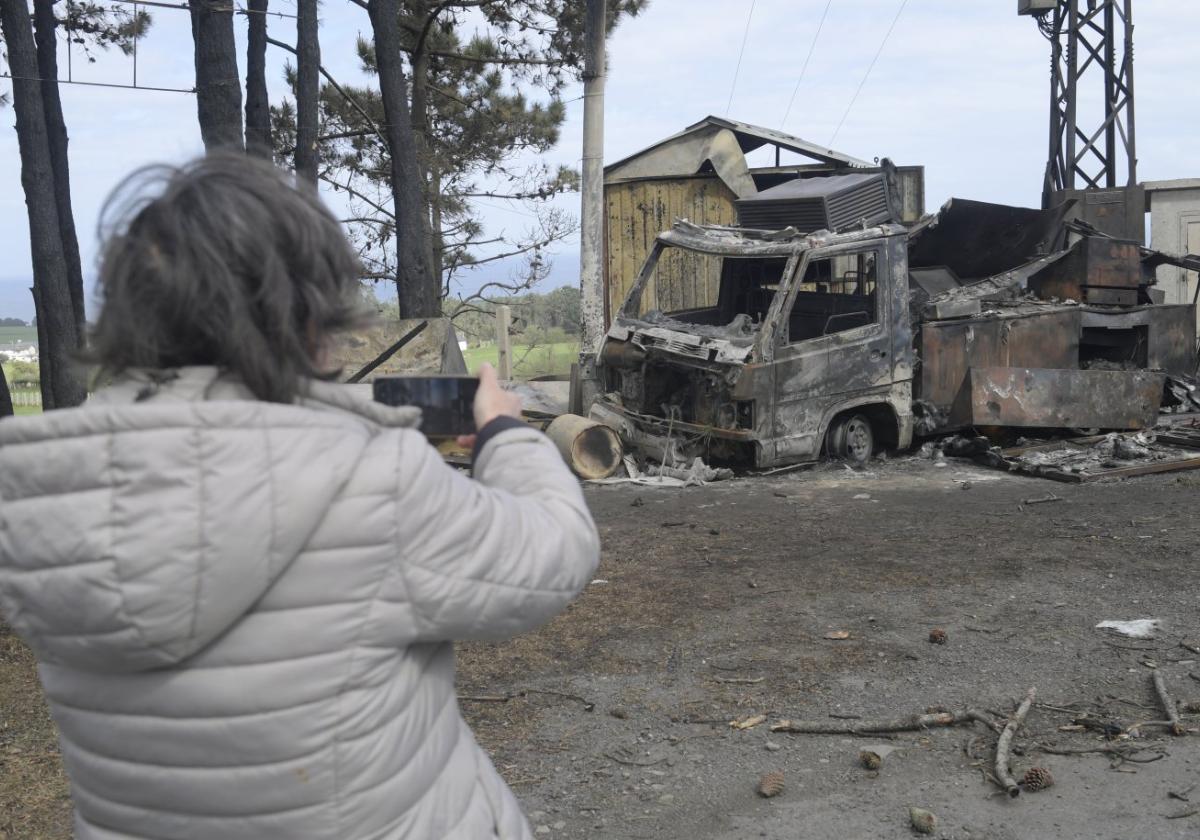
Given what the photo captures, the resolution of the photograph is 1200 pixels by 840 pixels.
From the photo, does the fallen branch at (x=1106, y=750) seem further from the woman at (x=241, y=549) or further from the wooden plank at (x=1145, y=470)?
the wooden plank at (x=1145, y=470)

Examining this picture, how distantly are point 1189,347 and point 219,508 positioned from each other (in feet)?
44.2

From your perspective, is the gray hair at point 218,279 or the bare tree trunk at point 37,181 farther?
the bare tree trunk at point 37,181

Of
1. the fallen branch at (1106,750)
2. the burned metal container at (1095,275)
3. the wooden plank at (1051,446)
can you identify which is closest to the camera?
the fallen branch at (1106,750)

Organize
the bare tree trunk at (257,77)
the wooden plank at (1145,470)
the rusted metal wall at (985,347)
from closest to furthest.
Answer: the wooden plank at (1145,470), the rusted metal wall at (985,347), the bare tree trunk at (257,77)

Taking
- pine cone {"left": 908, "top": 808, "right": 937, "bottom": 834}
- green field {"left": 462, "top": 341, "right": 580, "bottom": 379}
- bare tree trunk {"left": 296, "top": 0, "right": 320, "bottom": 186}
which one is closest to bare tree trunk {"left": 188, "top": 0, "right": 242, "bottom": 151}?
bare tree trunk {"left": 296, "top": 0, "right": 320, "bottom": 186}

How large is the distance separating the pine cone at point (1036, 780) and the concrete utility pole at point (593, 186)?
9.66m

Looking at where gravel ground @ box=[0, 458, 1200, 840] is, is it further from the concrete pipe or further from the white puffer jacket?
the white puffer jacket

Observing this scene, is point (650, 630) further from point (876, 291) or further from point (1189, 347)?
point (1189, 347)

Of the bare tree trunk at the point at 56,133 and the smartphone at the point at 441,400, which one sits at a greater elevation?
the bare tree trunk at the point at 56,133

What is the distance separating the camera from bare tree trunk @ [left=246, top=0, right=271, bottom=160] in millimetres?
14325

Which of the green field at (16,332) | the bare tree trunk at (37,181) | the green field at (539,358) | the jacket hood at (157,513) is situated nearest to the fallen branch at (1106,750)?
the jacket hood at (157,513)

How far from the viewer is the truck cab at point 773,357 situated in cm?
970

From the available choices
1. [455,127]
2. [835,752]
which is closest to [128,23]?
[455,127]

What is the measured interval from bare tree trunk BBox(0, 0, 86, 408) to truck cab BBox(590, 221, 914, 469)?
20.4ft
